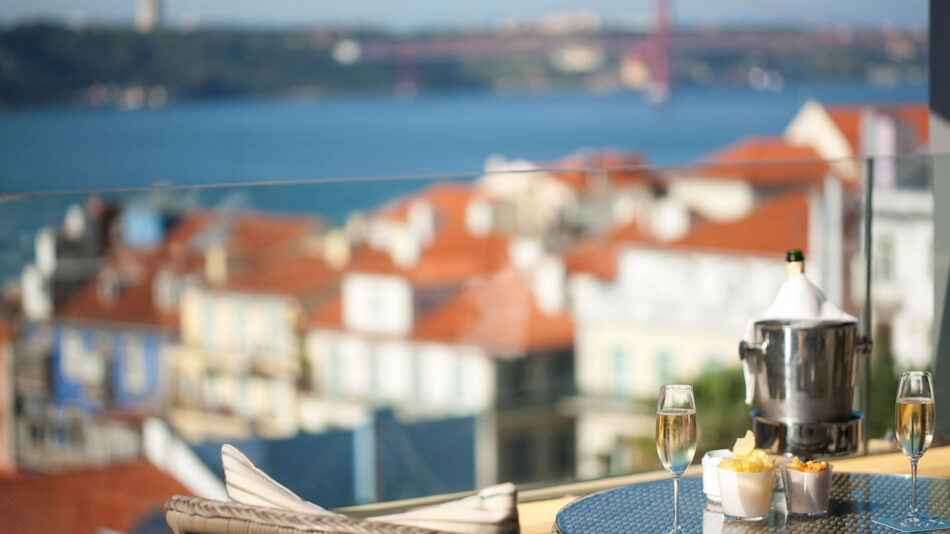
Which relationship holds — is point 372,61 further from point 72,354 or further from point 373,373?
point 72,354

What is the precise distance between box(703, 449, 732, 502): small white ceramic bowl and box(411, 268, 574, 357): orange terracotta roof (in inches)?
969

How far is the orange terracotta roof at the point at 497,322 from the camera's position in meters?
27.6

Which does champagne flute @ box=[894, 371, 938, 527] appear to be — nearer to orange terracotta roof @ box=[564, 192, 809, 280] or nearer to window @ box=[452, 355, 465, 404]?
orange terracotta roof @ box=[564, 192, 809, 280]

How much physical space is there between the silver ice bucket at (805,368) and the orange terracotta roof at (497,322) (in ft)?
80.3

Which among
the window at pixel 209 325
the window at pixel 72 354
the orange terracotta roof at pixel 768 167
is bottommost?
the window at pixel 209 325

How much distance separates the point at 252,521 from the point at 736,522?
73 centimetres

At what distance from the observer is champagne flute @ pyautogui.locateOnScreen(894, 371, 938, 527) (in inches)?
68.2

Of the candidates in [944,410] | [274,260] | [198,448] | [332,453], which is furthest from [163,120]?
[944,410]

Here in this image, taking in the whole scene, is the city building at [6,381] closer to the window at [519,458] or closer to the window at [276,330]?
the window at [276,330]

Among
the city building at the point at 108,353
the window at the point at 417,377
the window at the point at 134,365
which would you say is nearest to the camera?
the city building at the point at 108,353

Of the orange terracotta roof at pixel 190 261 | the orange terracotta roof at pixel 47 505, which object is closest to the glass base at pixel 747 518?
the orange terracotta roof at pixel 47 505

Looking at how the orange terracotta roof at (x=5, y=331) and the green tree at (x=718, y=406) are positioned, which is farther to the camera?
the green tree at (x=718, y=406)

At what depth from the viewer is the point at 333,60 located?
3838cm

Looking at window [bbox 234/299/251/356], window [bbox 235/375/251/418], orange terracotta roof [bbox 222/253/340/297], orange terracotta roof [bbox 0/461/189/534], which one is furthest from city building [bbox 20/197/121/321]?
window [bbox 235/375/251/418]
